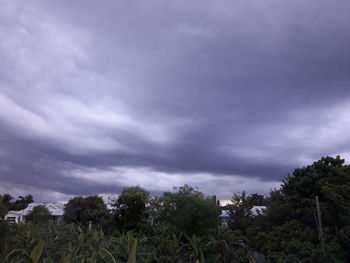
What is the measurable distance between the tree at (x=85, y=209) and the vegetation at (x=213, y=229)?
923cm

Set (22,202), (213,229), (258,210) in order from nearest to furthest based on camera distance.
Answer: (213,229) → (258,210) → (22,202)

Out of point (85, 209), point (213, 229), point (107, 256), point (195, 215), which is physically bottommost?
point (107, 256)

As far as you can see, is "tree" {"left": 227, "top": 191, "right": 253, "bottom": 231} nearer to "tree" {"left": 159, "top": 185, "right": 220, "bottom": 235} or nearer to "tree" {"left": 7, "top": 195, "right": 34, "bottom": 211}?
"tree" {"left": 159, "top": 185, "right": 220, "bottom": 235}

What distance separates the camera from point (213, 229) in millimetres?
26219

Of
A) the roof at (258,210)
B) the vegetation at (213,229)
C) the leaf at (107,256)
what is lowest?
the leaf at (107,256)

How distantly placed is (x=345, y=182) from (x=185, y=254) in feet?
58.6

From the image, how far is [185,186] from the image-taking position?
40406mm

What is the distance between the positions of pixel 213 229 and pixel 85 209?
110 feet

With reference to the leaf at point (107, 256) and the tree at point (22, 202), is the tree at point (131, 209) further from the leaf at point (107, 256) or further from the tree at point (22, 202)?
the leaf at point (107, 256)

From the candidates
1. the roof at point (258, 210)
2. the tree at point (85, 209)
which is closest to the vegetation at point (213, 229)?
the roof at point (258, 210)

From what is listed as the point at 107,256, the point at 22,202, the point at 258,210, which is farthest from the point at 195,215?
the point at 22,202

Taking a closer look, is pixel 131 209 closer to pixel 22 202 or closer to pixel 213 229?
pixel 213 229

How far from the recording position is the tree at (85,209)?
53.9 meters

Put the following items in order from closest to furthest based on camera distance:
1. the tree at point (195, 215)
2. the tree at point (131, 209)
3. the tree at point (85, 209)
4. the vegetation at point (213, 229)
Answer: the vegetation at point (213, 229)
the tree at point (195, 215)
the tree at point (131, 209)
the tree at point (85, 209)
